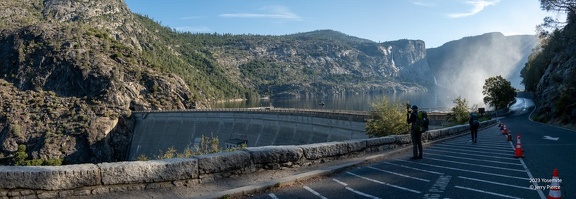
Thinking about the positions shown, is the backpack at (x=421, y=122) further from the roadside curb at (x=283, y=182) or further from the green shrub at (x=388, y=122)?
the green shrub at (x=388, y=122)

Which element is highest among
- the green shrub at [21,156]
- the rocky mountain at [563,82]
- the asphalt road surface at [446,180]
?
the rocky mountain at [563,82]

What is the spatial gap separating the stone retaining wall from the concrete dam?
24882mm

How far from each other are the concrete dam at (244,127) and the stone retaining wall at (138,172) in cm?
2488

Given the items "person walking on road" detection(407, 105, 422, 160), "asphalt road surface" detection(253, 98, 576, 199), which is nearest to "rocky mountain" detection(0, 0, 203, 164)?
"person walking on road" detection(407, 105, 422, 160)

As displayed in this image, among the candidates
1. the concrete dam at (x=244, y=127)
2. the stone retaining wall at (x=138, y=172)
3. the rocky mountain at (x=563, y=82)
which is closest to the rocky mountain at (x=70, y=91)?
the concrete dam at (x=244, y=127)

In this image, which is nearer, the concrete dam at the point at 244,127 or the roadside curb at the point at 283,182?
the roadside curb at the point at 283,182

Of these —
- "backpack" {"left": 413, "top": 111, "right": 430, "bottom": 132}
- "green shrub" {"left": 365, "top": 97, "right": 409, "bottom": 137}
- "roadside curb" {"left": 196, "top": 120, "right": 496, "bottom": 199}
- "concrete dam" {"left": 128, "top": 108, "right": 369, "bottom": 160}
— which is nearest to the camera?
"roadside curb" {"left": 196, "top": 120, "right": 496, "bottom": 199}

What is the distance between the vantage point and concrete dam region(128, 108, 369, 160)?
3850cm

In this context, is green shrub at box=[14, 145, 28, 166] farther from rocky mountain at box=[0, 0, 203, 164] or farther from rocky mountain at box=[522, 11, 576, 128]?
rocky mountain at box=[522, 11, 576, 128]

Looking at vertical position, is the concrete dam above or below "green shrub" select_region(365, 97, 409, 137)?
below

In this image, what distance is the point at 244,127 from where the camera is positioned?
5406 centimetres

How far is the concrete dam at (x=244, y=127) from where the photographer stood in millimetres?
38500

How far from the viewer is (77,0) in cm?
14800

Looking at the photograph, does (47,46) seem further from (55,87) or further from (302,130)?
(302,130)
